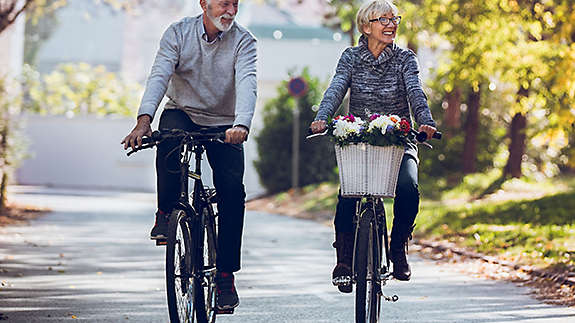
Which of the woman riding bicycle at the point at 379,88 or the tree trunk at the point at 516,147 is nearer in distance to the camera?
the woman riding bicycle at the point at 379,88

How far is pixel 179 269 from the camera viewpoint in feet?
18.5

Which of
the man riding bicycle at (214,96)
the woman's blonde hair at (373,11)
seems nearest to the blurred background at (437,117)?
the woman's blonde hair at (373,11)

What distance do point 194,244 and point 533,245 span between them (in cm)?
659

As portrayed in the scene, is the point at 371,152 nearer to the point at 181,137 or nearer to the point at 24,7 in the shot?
the point at 181,137

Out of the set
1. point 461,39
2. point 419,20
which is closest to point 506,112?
point 419,20

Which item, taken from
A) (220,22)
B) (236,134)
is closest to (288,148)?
(220,22)

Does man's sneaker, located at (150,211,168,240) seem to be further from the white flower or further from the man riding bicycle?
the white flower

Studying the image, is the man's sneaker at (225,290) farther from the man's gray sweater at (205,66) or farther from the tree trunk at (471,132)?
the tree trunk at (471,132)

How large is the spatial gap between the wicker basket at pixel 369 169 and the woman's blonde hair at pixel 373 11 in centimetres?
93

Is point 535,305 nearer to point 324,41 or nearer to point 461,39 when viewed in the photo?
point 461,39

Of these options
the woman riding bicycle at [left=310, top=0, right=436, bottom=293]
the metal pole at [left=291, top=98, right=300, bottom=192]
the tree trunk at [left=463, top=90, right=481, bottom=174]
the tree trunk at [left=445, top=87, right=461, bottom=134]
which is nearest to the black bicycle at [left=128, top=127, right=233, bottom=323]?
the woman riding bicycle at [left=310, top=0, right=436, bottom=293]

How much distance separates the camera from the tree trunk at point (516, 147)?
869 inches

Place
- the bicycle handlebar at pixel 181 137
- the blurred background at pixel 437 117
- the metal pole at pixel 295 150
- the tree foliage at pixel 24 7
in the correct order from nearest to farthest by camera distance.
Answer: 1. the bicycle handlebar at pixel 181 137
2. the blurred background at pixel 437 117
3. the tree foliage at pixel 24 7
4. the metal pole at pixel 295 150

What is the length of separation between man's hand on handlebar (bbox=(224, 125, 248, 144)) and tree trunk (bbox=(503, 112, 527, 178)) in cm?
1717
